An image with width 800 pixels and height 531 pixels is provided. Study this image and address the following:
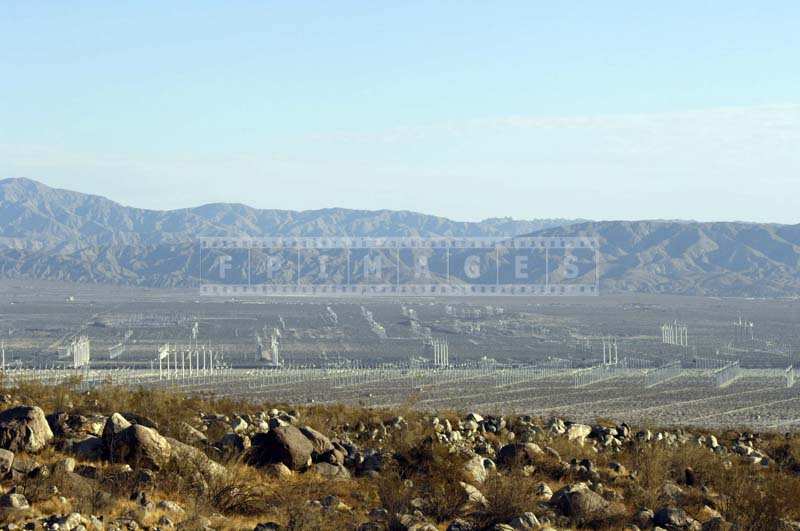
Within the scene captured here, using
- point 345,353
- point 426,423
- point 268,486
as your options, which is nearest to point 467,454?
point 268,486

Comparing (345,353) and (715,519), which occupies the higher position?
(715,519)

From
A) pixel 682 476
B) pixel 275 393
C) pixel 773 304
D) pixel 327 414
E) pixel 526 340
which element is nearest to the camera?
pixel 682 476

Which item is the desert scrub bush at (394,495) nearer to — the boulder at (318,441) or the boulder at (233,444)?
the boulder at (318,441)

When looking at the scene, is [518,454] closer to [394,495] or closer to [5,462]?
[394,495]

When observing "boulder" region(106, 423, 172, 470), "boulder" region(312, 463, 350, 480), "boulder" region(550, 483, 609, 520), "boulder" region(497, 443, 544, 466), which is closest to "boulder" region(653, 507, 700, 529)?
"boulder" region(550, 483, 609, 520)

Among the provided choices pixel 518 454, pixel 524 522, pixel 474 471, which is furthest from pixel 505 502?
pixel 518 454

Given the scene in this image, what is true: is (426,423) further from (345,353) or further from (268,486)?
(345,353)

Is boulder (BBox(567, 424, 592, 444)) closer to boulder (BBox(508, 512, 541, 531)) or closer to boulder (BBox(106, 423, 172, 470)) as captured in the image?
boulder (BBox(508, 512, 541, 531))
